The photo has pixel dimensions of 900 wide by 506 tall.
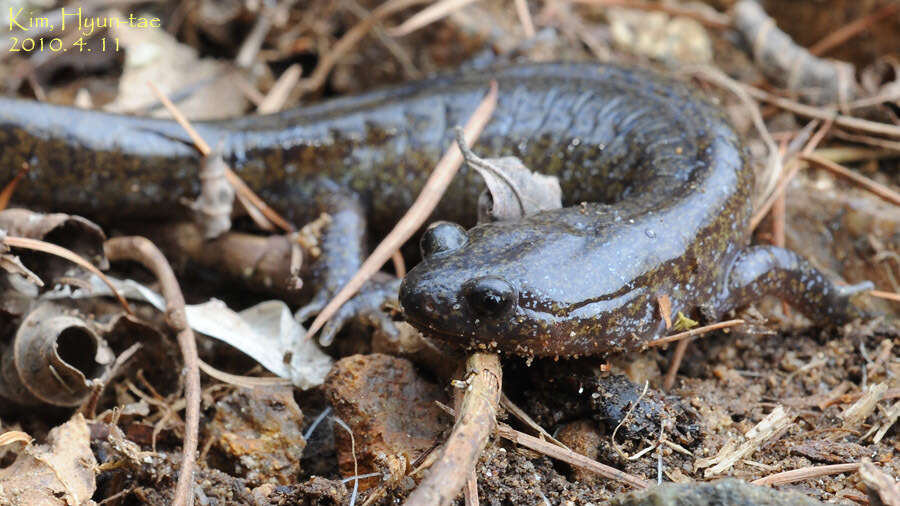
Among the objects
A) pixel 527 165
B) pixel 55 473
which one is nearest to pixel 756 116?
pixel 527 165

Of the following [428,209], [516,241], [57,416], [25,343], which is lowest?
[57,416]

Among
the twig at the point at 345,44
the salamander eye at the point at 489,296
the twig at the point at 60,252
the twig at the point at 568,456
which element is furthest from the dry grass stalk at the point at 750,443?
the twig at the point at 345,44

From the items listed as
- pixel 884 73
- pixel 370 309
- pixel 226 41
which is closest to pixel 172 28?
pixel 226 41

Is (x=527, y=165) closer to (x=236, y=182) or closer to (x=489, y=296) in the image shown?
(x=236, y=182)

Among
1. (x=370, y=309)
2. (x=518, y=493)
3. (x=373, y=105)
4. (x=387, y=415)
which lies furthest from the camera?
(x=373, y=105)

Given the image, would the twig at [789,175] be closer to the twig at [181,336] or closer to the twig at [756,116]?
the twig at [756,116]

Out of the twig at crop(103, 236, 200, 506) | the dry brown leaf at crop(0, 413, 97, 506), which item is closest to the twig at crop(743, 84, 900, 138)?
the twig at crop(103, 236, 200, 506)

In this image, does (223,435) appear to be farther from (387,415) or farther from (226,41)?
(226,41)

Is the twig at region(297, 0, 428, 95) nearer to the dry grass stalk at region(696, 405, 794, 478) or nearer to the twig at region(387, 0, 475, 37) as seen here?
the twig at region(387, 0, 475, 37)
